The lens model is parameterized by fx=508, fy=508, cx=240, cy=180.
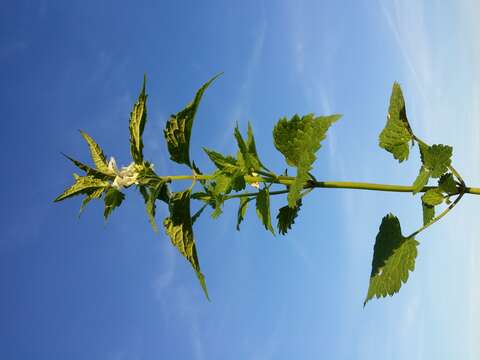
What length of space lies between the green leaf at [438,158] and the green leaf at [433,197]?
112mm

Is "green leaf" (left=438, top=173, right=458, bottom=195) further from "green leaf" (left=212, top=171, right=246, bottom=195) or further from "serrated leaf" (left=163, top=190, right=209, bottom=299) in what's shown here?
"serrated leaf" (left=163, top=190, right=209, bottom=299)

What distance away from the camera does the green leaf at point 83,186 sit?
3.39 m

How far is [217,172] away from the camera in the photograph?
10.3ft

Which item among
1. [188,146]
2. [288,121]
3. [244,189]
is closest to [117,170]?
[188,146]

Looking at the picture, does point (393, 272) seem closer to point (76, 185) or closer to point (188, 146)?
point (188, 146)

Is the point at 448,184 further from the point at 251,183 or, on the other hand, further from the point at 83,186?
the point at 83,186

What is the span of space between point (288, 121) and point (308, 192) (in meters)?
0.50

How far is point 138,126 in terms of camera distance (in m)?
3.17

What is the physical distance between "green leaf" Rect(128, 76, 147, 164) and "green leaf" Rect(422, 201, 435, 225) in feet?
6.34

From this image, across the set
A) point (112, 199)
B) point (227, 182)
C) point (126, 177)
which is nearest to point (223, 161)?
point (227, 182)

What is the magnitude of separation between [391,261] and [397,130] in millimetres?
981

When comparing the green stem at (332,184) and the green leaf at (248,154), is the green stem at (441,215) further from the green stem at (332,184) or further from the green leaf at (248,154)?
the green leaf at (248,154)

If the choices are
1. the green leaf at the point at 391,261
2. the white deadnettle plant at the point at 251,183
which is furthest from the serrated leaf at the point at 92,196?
the green leaf at the point at 391,261

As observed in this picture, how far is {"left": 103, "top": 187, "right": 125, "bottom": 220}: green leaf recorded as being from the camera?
3391 mm
